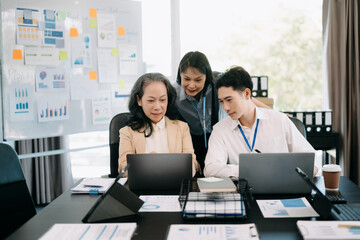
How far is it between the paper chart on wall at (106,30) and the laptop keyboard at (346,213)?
2307mm

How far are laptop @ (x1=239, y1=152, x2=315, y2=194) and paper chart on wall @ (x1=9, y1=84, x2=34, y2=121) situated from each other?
1.81 m

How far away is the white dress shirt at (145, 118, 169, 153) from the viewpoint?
197 centimetres

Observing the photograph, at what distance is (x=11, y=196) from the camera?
1565 mm

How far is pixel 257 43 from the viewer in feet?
13.5

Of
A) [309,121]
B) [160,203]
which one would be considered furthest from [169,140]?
[309,121]

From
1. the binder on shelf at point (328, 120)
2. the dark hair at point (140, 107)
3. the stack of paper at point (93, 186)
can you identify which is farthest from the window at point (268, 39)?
the stack of paper at point (93, 186)

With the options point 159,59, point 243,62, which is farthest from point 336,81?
point 159,59

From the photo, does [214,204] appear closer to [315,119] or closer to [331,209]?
[331,209]

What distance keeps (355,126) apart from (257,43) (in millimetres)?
1392

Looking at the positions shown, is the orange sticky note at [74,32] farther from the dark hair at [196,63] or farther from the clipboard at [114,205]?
the clipboard at [114,205]

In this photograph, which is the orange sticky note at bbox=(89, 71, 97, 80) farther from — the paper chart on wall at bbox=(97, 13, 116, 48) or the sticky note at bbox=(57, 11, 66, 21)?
the sticky note at bbox=(57, 11, 66, 21)

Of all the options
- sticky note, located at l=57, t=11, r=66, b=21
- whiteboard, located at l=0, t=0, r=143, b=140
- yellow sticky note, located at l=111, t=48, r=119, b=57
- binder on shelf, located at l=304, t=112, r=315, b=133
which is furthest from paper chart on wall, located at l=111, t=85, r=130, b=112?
binder on shelf, located at l=304, t=112, r=315, b=133

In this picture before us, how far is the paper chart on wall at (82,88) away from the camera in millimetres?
2822

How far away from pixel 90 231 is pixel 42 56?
1884mm
